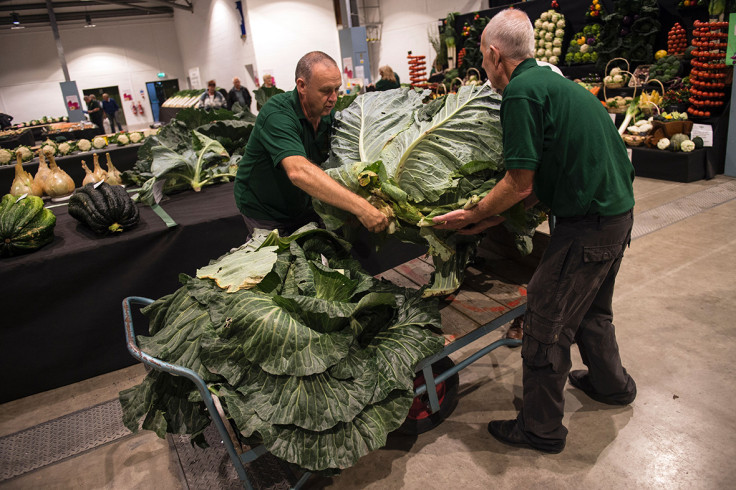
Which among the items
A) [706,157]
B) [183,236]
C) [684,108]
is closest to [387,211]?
[183,236]

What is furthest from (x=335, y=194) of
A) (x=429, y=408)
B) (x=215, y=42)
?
(x=215, y=42)

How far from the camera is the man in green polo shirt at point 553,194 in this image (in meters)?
1.84

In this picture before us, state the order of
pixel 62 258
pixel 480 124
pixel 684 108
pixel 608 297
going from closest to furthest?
pixel 480 124, pixel 608 297, pixel 62 258, pixel 684 108

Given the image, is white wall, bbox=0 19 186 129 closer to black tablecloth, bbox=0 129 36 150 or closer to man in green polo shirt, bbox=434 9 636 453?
black tablecloth, bbox=0 129 36 150

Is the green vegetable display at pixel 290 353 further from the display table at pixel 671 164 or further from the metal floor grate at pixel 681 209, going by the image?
A: the display table at pixel 671 164

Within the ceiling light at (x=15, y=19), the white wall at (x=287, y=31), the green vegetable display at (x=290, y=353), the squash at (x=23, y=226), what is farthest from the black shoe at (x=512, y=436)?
the ceiling light at (x=15, y=19)

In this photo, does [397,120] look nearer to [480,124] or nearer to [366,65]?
[480,124]

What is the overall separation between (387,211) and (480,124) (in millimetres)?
601

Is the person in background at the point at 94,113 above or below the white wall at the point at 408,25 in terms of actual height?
below

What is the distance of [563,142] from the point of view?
6.10 feet

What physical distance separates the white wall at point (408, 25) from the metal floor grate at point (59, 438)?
13065 millimetres

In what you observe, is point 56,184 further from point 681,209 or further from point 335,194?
point 681,209

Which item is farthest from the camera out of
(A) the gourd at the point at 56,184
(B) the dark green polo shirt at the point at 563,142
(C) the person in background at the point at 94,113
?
(C) the person in background at the point at 94,113

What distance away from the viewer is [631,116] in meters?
7.16
